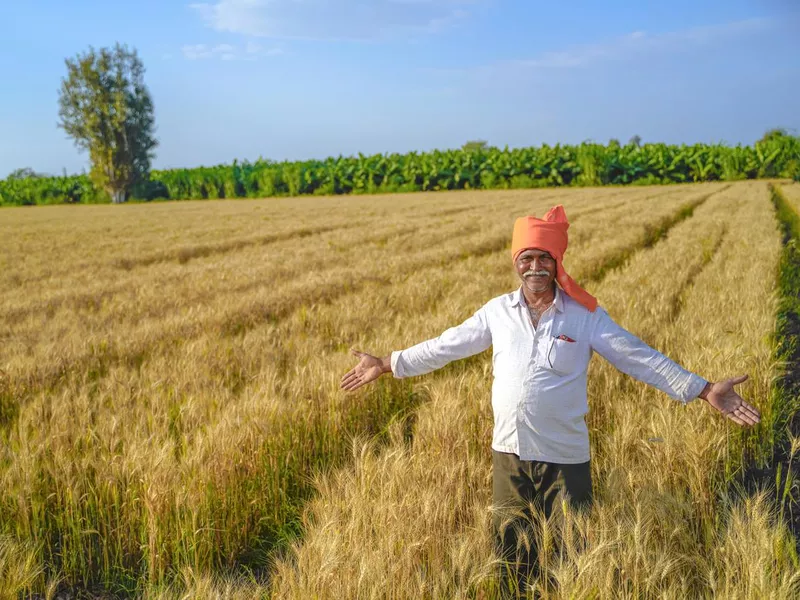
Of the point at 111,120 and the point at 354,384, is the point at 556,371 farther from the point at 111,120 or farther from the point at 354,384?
the point at 111,120

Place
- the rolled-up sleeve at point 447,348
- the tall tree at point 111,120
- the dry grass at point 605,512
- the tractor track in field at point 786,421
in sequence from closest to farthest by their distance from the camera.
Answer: the dry grass at point 605,512, the rolled-up sleeve at point 447,348, the tractor track in field at point 786,421, the tall tree at point 111,120

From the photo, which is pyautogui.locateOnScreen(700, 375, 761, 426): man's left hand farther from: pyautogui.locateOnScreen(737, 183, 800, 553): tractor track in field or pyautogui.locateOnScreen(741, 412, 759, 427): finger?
pyautogui.locateOnScreen(737, 183, 800, 553): tractor track in field

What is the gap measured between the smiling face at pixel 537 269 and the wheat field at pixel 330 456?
0.80 metres

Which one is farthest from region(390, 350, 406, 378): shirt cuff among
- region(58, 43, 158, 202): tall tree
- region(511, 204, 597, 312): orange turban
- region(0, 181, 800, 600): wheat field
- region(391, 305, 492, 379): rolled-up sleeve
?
region(58, 43, 158, 202): tall tree

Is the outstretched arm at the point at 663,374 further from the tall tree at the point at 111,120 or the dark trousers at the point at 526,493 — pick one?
the tall tree at the point at 111,120

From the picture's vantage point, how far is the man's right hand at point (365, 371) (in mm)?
2619

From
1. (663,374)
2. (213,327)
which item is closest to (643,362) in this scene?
(663,374)

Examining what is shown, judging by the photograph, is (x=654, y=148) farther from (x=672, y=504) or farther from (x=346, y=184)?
(x=672, y=504)

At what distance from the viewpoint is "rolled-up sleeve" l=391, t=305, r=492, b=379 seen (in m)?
2.58

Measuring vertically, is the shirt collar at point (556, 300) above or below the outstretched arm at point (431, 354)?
above

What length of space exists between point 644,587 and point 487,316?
1.08 metres

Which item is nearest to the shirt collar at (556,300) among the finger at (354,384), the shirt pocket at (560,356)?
the shirt pocket at (560,356)

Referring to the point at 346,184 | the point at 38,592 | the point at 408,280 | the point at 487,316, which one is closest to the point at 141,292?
the point at 408,280

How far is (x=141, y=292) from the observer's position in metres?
7.80
